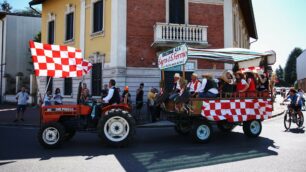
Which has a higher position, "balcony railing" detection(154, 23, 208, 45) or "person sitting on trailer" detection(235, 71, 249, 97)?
"balcony railing" detection(154, 23, 208, 45)

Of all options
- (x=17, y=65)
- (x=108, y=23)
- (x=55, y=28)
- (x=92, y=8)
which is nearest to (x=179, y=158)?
(x=108, y=23)

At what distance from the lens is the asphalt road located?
5.50 m

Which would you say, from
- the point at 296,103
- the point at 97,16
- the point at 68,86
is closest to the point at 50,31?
the point at 68,86

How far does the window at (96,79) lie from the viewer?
16678 millimetres

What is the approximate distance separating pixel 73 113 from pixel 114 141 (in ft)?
4.40

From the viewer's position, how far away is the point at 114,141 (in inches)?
287

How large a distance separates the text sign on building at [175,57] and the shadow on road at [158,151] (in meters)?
2.38

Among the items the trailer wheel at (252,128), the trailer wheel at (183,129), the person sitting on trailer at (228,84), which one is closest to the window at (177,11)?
the person sitting on trailer at (228,84)

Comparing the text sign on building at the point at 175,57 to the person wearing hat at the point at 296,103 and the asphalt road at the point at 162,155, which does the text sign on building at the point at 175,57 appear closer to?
the asphalt road at the point at 162,155

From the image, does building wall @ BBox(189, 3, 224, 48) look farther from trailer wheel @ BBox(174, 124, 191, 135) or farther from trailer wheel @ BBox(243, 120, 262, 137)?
trailer wheel @ BBox(174, 124, 191, 135)

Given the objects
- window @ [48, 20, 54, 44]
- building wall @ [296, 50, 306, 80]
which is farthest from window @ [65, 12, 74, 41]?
building wall @ [296, 50, 306, 80]

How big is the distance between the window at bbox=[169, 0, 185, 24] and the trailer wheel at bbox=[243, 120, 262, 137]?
9571 mm

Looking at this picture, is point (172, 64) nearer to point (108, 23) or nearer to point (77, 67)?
point (77, 67)

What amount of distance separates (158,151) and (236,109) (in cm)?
304
